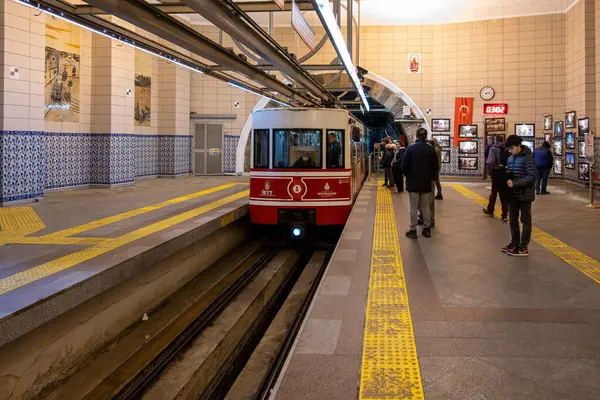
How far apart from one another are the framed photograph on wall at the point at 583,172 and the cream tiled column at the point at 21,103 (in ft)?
43.4

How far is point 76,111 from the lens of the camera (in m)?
12.9

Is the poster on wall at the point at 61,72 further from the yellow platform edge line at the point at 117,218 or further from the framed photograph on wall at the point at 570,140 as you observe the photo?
the framed photograph on wall at the point at 570,140

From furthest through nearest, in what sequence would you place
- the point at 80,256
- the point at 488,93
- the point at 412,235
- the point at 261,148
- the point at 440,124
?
1. the point at 440,124
2. the point at 488,93
3. the point at 261,148
4. the point at 412,235
5. the point at 80,256

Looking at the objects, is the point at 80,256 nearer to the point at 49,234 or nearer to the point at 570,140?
the point at 49,234

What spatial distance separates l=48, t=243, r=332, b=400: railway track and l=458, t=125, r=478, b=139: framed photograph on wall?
38.3 feet

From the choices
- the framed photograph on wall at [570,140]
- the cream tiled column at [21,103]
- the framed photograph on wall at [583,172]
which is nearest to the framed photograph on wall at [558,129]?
the framed photograph on wall at [570,140]

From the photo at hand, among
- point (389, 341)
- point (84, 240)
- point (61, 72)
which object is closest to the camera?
point (389, 341)

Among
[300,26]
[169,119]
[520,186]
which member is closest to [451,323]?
[520,186]

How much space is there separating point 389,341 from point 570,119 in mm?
14412

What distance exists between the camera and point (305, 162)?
9500mm

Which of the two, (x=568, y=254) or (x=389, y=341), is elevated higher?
(x=568, y=254)

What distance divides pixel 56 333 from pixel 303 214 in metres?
5.13

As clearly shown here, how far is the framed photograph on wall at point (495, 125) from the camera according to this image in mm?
18672

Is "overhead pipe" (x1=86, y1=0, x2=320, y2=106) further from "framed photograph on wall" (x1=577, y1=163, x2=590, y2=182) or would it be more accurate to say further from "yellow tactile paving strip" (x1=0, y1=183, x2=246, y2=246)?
"framed photograph on wall" (x1=577, y1=163, x2=590, y2=182)
